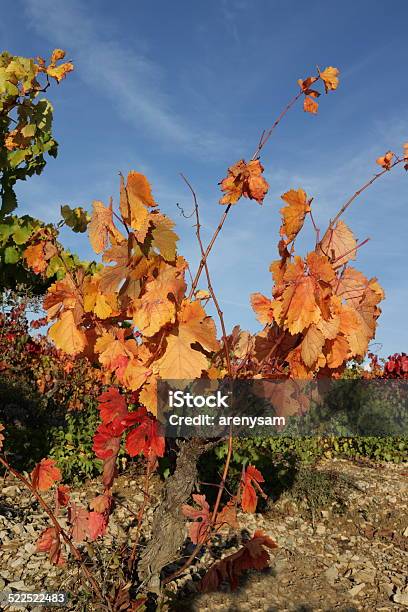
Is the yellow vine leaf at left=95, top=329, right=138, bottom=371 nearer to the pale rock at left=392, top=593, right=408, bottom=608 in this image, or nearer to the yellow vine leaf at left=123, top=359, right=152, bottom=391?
the yellow vine leaf at left=123, top=359, right=152, bottom=391

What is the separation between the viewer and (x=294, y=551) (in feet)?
13.4

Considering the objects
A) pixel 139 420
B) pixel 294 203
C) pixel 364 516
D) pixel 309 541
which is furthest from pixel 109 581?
pixel 364 516

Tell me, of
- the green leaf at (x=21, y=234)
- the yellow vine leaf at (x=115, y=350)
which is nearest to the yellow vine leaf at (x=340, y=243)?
the yellow vine leaf at (x=115, y=350)

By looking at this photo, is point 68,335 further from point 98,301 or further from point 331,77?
point 331,77

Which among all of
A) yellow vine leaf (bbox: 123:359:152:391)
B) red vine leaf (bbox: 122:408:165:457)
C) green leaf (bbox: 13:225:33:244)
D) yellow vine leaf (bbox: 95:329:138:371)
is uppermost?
green leaf (bbox: 13:225:33:244)

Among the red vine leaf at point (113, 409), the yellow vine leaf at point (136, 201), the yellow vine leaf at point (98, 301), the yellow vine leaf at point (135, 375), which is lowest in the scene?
the red vine leaf at point (113, 409)

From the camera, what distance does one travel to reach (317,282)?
1939mm

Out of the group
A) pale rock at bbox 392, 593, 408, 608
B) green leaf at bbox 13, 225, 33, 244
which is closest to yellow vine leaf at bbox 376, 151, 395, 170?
pale rock at bbox 392, 593, 408, 608

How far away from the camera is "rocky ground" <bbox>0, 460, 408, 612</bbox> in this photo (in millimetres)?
3289

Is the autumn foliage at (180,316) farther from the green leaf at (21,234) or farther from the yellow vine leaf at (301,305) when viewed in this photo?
the green leaf at (21,234)

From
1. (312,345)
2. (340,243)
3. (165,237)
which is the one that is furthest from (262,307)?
(165,237)

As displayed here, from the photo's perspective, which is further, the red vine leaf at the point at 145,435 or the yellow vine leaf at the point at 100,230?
the red vine leaf at the point at 145,435

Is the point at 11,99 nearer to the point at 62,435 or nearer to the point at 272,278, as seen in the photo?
the point at 62,435

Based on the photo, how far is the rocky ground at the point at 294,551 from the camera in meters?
3.29
